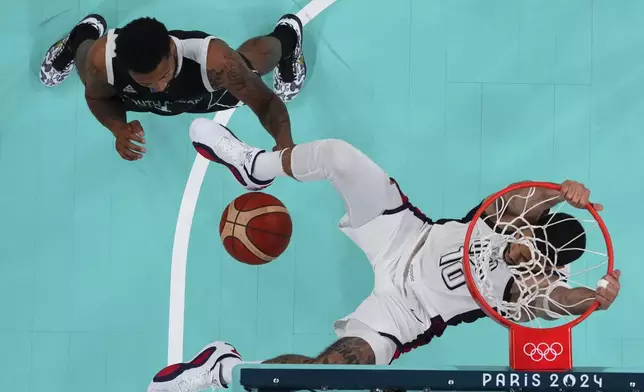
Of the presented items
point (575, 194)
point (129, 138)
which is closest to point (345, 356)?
point (575, 194)

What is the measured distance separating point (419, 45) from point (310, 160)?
1.62m

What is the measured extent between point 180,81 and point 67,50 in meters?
1.20

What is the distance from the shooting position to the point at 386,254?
4.17 m

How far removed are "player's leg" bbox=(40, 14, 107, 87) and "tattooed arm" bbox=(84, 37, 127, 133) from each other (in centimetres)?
46

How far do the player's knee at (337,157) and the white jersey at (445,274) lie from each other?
2.24 feet

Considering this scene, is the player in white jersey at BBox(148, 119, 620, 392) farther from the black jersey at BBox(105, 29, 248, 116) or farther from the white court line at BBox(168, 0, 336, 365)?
the white court line at BBox(168, 0, 336, 365)

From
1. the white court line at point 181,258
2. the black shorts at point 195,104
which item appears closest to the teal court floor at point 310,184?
the white court line at point 181,258

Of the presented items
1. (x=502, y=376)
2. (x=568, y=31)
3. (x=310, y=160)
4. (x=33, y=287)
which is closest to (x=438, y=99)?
(x=568, y=31)

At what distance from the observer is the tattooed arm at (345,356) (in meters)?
3.82

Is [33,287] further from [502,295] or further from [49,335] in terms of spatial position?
[502,295]

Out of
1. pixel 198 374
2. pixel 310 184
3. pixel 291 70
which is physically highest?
pixel 291 70

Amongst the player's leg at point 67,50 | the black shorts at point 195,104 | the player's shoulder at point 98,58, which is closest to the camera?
the player's shoulder at point 98,58

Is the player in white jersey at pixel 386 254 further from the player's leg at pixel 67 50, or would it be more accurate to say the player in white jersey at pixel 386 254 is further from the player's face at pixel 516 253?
the player's leg at pixel 67 50

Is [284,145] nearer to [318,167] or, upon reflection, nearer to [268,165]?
[268,165]
